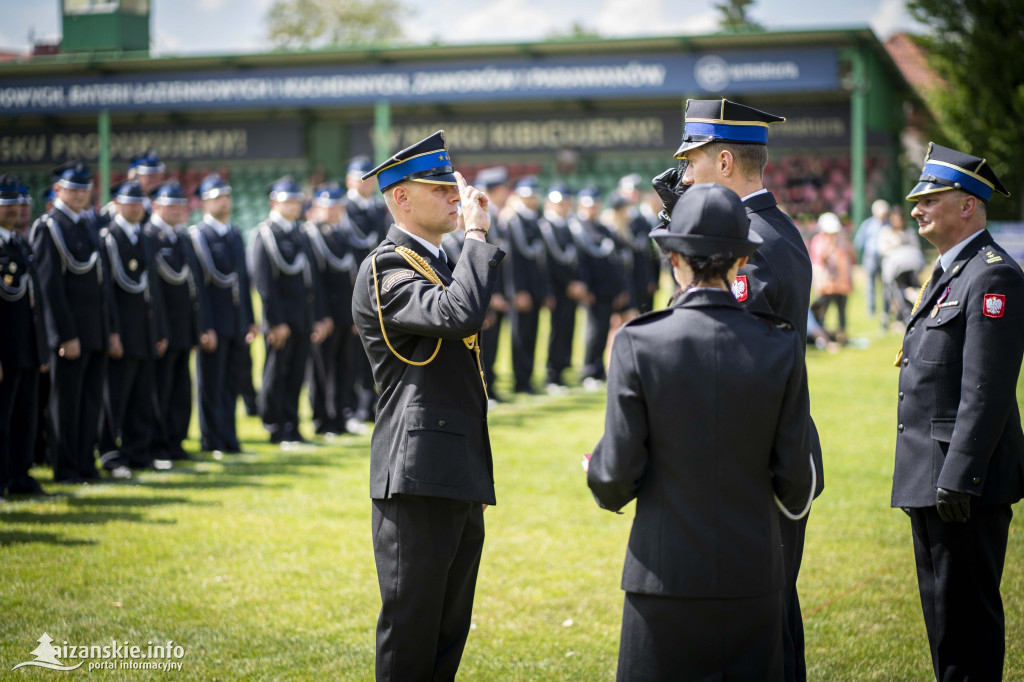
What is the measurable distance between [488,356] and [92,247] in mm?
5559

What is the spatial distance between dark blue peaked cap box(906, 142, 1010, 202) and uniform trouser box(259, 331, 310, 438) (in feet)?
23.4

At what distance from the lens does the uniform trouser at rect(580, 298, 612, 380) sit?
14383 mm

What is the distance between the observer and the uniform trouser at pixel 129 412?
348 inches

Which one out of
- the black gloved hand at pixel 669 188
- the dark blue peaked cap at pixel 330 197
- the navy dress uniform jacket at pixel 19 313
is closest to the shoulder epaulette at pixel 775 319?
the black gloved hand at pixel 669 188

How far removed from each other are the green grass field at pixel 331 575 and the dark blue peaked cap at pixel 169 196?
230 cm

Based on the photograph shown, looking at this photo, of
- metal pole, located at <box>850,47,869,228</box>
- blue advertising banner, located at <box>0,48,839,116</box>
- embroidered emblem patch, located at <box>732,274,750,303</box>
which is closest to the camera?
embroidered emblem patch, located at <box>732,274,750,303</box>

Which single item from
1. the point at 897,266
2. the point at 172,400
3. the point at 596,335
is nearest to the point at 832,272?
the point at 897,266

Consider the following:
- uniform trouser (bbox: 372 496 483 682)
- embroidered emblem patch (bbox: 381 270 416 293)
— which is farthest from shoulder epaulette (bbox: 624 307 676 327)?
uniform trouser (bbox: 372 496 483 682)

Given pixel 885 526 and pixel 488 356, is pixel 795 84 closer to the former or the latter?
pixel 488 356

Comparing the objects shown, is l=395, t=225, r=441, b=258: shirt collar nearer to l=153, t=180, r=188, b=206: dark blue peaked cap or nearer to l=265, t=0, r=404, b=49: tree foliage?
l=153, t=180, r=188, b=206: dark blue peaked cap

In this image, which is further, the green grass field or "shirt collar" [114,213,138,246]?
"shirt collar" [114,213,138,246]

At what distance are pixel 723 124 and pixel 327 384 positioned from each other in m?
7.79

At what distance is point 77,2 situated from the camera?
33500mm

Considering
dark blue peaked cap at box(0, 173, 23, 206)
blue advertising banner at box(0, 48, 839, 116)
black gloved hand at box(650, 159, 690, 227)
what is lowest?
black gloved hand at box(650, 159, 690, 227)
